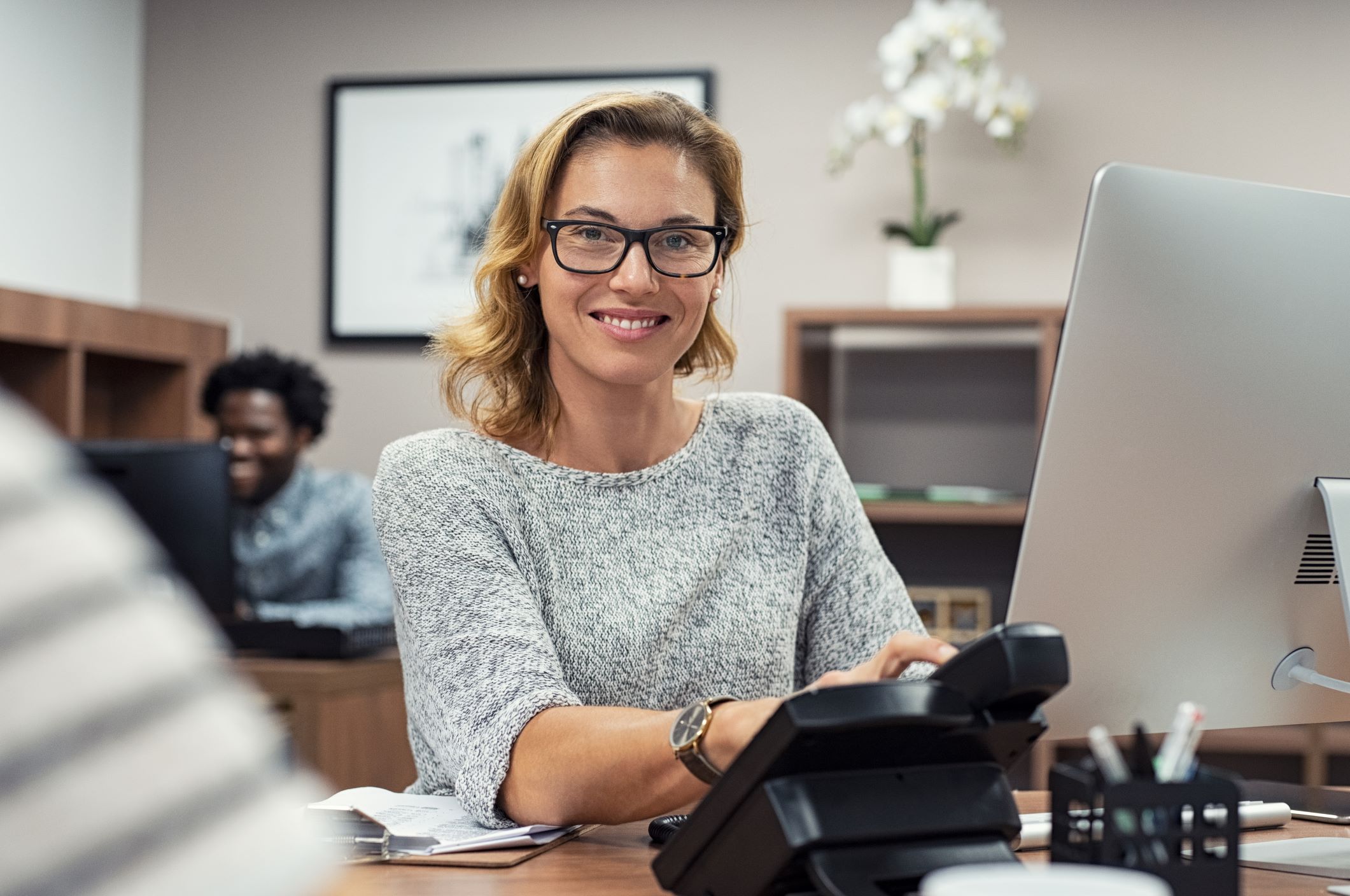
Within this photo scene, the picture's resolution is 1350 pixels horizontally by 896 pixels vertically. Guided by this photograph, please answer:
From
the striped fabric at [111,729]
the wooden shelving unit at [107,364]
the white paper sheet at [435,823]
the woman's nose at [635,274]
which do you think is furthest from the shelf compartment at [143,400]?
the striped fabric at [111,729]

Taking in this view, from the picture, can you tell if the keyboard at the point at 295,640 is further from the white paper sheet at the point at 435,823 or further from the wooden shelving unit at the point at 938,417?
the white paper sheet at the point at 435,823

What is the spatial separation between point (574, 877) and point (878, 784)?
276 millimetres

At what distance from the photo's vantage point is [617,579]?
53.5 inches

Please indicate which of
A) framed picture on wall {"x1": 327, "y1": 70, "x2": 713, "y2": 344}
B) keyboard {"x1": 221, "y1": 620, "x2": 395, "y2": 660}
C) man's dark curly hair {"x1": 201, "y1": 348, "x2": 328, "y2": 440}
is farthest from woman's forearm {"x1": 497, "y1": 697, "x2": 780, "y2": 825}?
framed picture on wall {"x1": 327, "y1": 70, "x2": 713, "y2": 344}

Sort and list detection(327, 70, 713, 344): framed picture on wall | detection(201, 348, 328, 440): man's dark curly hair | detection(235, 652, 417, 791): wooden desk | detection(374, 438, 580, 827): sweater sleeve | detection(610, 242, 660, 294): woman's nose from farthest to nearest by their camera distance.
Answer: detection(327, 70, 713, 344): framed picture on wall → detection(201, 348, 328, 440): man's dark curly hair → detection(235, 652, 417, 791): wooden desk → detection(610, 242, 660, 294): woman's nose → detection(374, 438, 580, 827): sweater sleeve

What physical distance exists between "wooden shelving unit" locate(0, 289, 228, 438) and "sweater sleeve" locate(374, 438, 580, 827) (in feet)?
7.09

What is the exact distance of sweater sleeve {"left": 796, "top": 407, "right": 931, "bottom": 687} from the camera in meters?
1.45

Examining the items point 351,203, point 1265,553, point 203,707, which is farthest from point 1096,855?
point 351,203

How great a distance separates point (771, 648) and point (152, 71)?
3.39 meters

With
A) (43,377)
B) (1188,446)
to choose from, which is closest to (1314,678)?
(1188,446)

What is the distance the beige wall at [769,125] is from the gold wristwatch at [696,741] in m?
2.69

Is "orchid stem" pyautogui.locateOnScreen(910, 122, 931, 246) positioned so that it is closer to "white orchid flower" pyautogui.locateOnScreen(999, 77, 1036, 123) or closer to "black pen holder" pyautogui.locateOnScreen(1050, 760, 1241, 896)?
"white orchid flower" pyautogui.locateOnScreen(999, 77, 1036, 123)

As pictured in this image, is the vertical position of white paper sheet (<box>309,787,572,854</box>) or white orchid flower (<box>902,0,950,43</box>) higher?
white orchid flower (<box>902,0,950,43</box>)

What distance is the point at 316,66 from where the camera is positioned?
396 cm
